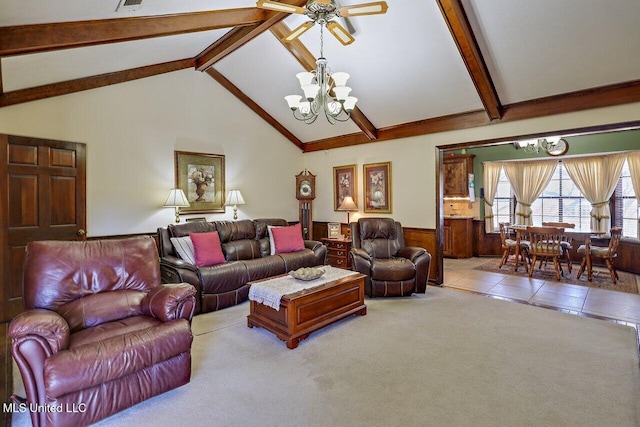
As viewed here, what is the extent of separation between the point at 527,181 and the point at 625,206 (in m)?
1.77

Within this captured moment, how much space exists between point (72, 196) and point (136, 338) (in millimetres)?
2975

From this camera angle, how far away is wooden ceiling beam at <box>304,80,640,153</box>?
12.2 feet

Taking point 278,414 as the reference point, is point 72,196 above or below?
above

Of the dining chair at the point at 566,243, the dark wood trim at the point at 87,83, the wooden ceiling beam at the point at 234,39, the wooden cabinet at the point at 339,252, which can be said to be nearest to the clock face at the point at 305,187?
the wooden cabinet at the point at 339,252

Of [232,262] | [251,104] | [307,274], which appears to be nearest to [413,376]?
[307,274]

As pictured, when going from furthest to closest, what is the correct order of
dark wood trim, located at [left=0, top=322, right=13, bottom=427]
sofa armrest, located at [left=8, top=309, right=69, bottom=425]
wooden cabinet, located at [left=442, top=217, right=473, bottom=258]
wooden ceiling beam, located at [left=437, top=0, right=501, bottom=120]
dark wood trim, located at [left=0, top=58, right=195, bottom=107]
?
wooden cabinet, located at [left=442, top=217, right=473, bottom=258] → dark wood trim, located at [left=0, top=58, right=195, bottom=107] → wooden ceiling beam, located at [left=437, top=0, right=501, bottom=120] → dark wood trim, located at [left=0, top=322, right=13, bottom=427] → sofa armrest, located at [left=8, top=309, right=69, bottom=425]

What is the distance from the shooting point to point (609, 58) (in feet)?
11.3

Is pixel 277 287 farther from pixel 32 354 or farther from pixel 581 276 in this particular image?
pixel 581 276

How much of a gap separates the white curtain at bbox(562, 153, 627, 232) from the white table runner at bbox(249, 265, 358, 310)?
6168mm

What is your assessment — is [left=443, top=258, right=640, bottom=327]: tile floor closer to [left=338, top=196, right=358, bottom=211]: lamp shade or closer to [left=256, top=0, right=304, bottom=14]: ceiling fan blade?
[left=338, top=196, right=358, bottom=211]: lamp shade

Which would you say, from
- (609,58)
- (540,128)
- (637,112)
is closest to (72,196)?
(540,128)

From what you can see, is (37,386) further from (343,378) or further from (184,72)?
(184,72)

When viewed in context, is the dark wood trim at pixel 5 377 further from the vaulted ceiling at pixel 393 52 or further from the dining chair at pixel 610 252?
the dining chair at pixel 610 252

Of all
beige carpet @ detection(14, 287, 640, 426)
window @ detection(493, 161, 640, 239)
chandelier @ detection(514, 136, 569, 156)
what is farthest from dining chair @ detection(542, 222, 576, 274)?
beige carpet @ detection(14, 287, 640, 426)
